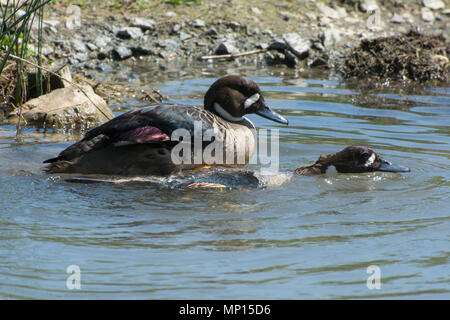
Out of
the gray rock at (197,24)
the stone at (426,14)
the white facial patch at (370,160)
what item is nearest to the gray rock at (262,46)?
the gray rock at (197,24)

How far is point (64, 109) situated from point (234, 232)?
4659 millimetres

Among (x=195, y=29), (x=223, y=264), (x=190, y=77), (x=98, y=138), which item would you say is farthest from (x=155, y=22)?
(x=223, y=264)

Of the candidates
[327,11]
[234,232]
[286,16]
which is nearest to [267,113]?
[234,232]

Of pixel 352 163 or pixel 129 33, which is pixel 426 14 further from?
pixel 352 163

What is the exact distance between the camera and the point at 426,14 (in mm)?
15172

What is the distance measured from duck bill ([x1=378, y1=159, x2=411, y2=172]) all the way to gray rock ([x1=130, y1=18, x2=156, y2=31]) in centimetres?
722

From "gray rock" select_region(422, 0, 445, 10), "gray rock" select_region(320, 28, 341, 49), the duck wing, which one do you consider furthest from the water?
"gray rock" select_region(422, 0, 445, 10)

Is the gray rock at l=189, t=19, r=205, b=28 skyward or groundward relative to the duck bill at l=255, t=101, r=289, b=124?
skyward

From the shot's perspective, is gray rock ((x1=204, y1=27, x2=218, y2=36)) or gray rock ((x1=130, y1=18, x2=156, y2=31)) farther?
gray rock ((x1=204, y1=27, x2=218, y2=36))

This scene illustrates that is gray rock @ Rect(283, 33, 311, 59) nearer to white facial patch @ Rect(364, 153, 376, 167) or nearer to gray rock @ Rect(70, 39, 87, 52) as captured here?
gray rock @ Rect(70, 39, 87, 52)

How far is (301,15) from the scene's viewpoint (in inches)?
568

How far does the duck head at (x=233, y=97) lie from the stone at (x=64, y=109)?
196cm

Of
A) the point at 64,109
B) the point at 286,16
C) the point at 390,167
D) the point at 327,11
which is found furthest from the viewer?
the point at 327,11

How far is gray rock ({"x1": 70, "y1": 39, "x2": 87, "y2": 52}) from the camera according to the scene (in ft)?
41.3
